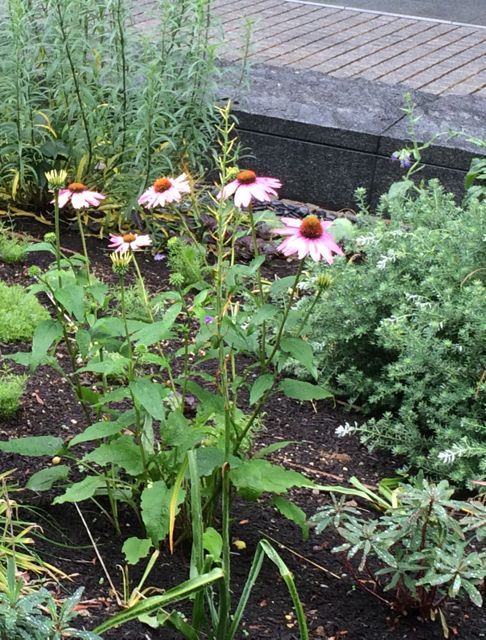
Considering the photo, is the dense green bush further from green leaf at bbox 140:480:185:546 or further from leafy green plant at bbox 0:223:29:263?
leafy green plant at bbox 0:223:29:263

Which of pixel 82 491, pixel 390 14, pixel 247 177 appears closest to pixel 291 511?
pixel 82 491

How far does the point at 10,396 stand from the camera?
3475mm

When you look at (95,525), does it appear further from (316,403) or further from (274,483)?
(316,403)

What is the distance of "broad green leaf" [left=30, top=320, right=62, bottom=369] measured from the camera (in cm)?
266

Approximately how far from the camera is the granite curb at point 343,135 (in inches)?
226

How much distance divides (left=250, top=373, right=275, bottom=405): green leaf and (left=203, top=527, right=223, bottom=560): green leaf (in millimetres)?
344

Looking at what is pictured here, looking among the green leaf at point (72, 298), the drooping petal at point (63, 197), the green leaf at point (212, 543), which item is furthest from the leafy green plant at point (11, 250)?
the green leaf at point (212, 543)

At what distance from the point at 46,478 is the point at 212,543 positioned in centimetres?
66

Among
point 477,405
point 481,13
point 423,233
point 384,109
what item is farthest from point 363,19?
point 477,405

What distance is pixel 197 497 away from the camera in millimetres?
2352

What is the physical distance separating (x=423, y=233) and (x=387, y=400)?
2.35 feet

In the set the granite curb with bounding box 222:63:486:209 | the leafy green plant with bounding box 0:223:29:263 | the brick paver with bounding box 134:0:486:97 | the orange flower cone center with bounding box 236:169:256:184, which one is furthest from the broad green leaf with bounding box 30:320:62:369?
the brick paver with bounding box 134:0:486:97

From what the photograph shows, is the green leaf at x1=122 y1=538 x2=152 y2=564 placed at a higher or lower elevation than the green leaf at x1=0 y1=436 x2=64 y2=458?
lower

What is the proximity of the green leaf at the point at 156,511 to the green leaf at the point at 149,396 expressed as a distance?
0.24 meters
